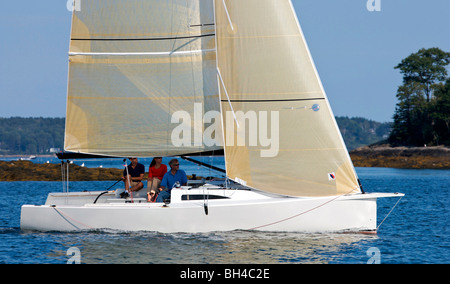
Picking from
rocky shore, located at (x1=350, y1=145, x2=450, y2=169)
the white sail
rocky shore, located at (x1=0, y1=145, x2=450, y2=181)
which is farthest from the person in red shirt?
rocky shore, located at (x1=350, y1=145, x2=450, y2=169)

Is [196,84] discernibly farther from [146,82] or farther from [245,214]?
[245,214]

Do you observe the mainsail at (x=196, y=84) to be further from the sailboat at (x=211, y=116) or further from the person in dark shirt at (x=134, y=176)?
the person in dark shirt at (x=134, y=176)

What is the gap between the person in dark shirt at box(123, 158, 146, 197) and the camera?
1839cm

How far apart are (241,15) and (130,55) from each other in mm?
3157

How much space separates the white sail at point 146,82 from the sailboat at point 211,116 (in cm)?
3

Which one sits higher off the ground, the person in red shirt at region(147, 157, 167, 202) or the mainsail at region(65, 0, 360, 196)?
the mainsail at region(65, 0, 360, 196)

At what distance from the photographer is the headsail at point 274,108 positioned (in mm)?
16750

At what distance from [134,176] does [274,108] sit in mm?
4628

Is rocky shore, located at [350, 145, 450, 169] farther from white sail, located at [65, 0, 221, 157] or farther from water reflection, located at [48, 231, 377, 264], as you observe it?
water reflection, located at [48, 231, 377, 264]

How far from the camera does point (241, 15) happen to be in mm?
17234

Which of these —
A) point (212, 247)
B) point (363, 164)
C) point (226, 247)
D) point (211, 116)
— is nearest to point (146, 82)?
point (211, 116)

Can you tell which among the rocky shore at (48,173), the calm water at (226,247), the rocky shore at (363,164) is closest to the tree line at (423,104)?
the rocky shore at (363,164)

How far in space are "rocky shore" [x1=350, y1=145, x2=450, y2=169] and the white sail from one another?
59591 mm

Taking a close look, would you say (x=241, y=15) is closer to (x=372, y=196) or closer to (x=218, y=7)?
(x=218, y=7)
